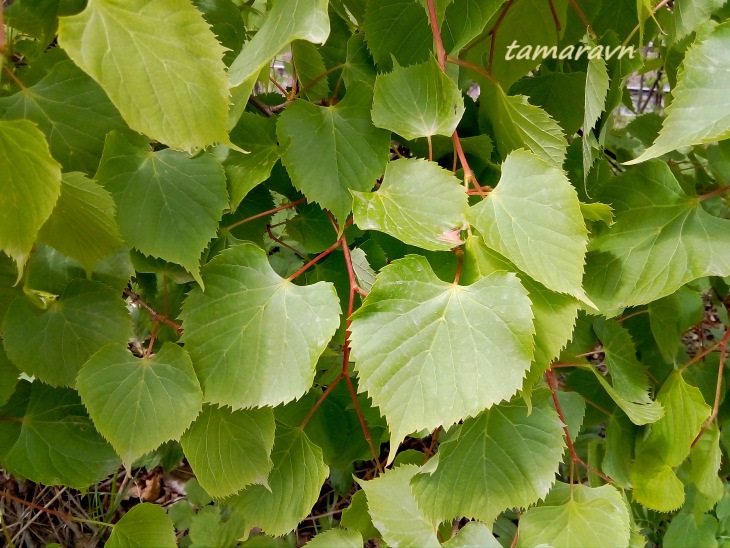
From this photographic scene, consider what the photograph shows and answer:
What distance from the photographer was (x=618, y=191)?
674 millimetres

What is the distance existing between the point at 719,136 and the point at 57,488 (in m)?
1.29

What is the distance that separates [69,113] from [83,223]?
0.35 feet

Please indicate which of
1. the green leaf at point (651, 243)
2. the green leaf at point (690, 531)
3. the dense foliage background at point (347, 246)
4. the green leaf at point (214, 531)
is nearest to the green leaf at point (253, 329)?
the dense foliage background at point (347, 246)

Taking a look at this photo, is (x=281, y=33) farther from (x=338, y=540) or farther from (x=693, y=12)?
(x=338, y=540)

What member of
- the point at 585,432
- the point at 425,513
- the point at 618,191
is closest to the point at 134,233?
the point at 425,513

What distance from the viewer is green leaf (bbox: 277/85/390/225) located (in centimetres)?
56

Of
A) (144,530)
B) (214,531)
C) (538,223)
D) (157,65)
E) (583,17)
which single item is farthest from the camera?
(214,531)

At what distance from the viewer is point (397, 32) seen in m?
0.63

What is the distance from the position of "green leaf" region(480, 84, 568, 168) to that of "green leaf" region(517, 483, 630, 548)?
0.40 m

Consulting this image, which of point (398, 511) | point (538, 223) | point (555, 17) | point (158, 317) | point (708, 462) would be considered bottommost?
point (708, 462)

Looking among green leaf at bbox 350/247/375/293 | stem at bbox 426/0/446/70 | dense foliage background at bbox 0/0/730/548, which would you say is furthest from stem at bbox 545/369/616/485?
stem at bbox 426/0/446/70

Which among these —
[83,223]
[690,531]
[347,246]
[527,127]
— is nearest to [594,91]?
[527,127]

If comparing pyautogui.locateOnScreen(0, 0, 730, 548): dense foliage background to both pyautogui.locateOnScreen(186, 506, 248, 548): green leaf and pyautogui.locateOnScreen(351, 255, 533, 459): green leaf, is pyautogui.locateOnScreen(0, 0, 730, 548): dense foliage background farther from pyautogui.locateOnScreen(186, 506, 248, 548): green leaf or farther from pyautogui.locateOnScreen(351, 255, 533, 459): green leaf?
pyautogui.locateOnScreen(186, 506, 248, 548): green leaf

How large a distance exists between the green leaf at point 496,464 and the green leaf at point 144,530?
1.07ft
